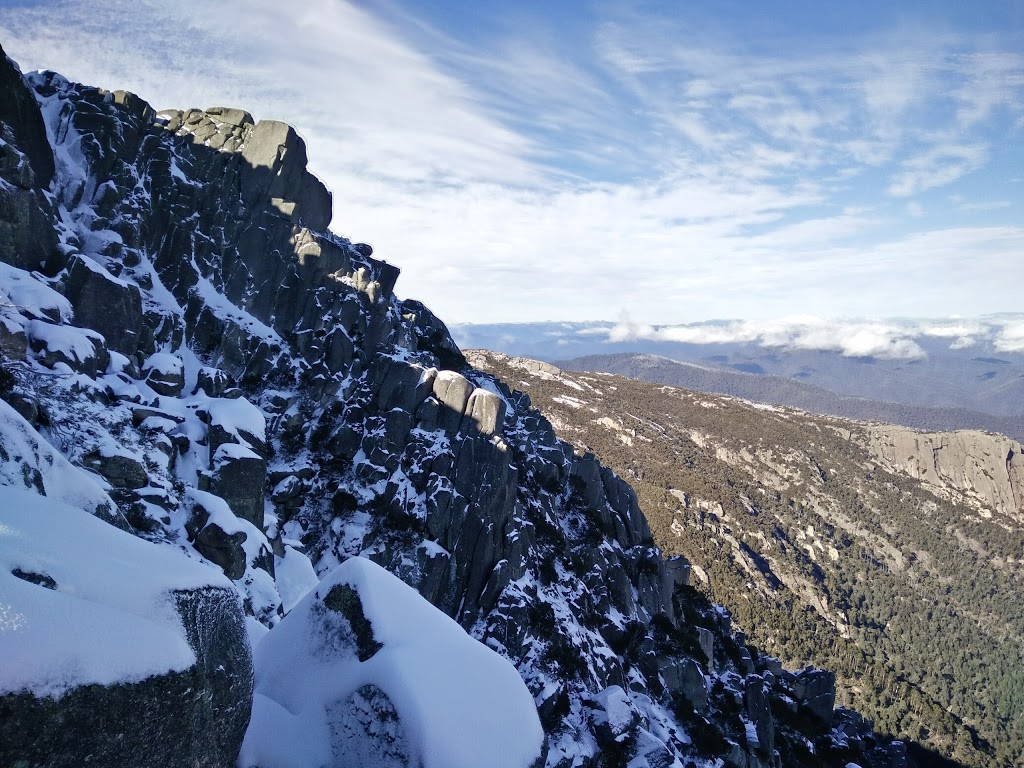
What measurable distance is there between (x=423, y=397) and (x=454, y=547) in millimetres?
14326

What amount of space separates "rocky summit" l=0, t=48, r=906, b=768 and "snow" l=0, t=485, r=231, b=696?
0.04 meters

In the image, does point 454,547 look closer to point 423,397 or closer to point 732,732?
point 423,397

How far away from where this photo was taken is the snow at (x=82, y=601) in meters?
5.45

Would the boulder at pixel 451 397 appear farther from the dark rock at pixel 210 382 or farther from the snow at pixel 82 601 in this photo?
the snow at pixel 82 601

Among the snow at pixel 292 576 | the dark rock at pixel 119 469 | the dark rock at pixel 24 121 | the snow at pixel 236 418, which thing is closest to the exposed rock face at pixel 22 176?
the dark rock at pixel 24 121

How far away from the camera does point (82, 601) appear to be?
6172mm

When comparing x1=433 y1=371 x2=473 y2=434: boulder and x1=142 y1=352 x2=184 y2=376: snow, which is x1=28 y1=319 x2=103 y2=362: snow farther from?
x1=433 y1=371 x2=473 y2=434: boulder

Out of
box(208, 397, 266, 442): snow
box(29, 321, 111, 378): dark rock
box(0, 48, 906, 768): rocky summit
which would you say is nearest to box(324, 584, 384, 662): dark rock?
box(0, 48, 906, 768): rocky summit

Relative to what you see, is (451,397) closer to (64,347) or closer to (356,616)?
(64,347)

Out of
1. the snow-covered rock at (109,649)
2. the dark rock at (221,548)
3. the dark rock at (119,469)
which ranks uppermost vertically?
the snow-covered rock at (109,649)

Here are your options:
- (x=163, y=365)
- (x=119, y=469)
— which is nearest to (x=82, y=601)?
(x=119, y=469)

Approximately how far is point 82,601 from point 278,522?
1419 inches

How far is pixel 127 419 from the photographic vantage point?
25.7 meters

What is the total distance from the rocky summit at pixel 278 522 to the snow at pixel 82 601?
0.04 metres
